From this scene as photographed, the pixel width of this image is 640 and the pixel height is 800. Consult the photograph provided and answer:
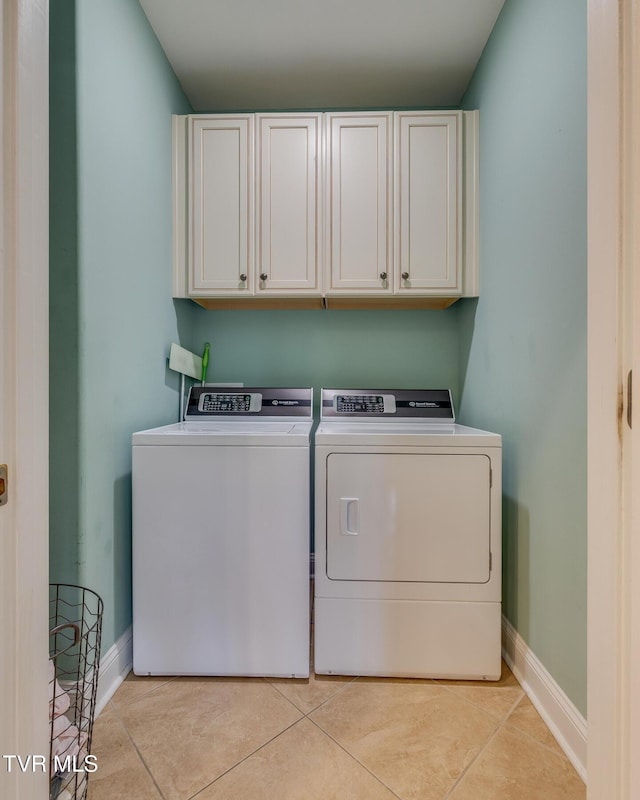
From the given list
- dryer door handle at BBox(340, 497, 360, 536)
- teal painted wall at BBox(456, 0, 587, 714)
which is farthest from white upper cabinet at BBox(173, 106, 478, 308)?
dryer door handle at BBox(340, 497, 360, 536)

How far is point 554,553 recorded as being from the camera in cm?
117

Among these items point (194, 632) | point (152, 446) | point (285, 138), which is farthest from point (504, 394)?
point (285, 138)

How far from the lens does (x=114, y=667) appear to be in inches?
51.8

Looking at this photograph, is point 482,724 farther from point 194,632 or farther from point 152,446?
point 152,446

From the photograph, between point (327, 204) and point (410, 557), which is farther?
point (327, 204)

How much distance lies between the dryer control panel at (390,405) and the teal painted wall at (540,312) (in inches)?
11.6

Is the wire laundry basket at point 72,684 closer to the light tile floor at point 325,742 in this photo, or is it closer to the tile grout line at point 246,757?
the light tile floor at point 325,742

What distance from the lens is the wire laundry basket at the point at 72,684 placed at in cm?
94

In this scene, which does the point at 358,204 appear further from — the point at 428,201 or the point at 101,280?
the point at 101,280

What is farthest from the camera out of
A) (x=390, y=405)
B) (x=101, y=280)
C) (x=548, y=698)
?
(x=390, y=405)

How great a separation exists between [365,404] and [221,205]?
122cm

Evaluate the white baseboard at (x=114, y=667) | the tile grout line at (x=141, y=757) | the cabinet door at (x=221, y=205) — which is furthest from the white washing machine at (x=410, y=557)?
the cabinet door at (x=221, y=205)

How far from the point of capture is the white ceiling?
1.56 meters

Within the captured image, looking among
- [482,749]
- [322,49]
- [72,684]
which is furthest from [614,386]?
[322,49]
